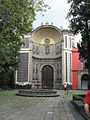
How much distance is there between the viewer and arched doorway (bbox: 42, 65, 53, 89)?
137 feet

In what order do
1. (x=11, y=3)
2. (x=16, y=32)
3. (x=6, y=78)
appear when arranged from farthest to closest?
(x=6, y=78)
(x=16, y=32)
(x=11, y=3)

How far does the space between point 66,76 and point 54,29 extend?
9958 mm

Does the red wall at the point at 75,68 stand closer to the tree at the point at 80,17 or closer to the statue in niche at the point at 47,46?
the statue in niche at the point at 47,46

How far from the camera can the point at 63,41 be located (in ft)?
131

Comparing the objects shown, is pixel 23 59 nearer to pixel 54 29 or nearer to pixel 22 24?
pixel 54 29

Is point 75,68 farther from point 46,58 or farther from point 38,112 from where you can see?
point 38,112

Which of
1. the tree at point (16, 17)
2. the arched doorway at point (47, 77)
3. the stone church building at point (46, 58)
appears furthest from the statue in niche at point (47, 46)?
the tree at point (16, 17)

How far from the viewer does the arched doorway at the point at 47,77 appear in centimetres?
4162

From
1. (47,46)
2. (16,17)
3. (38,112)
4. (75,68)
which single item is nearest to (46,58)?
(47,46)

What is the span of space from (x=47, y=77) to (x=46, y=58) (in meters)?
3.92

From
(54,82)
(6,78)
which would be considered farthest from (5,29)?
(54,82)

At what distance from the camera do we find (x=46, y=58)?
42.6m

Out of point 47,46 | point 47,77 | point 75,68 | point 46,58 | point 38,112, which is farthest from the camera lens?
point 47,46

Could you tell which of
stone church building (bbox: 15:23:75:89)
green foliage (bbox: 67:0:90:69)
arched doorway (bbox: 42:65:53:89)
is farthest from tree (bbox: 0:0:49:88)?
arched doorway (bbox: 42:65:53:89)
